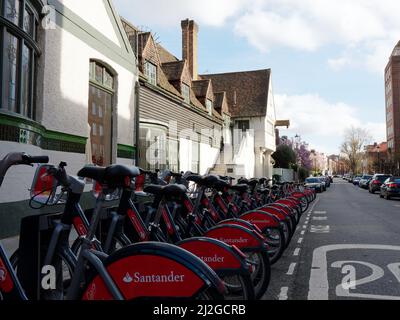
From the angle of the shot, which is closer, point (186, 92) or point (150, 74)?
point (150, 74)

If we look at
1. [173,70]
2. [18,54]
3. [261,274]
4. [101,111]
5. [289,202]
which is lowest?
[261,274]

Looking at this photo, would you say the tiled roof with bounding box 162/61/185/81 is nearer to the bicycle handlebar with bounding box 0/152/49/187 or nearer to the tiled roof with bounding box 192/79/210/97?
the tiled roof with bounding box 192/79/210/97

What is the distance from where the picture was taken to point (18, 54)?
7664 millimetres

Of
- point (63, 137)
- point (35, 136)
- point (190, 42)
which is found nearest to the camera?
point (35, 136)

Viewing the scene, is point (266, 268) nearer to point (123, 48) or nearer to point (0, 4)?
point (0, 4)

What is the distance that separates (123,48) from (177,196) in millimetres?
10683

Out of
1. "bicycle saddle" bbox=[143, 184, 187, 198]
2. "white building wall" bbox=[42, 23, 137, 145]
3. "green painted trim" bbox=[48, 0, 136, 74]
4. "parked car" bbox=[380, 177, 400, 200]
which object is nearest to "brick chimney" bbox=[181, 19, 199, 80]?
"green painted trim" bbox=[48, 0, 136, 74]

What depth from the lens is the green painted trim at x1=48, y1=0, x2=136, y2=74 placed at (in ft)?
31.7

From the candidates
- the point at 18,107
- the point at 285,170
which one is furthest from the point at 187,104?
the point at 285,170

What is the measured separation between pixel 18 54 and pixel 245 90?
3105 cm

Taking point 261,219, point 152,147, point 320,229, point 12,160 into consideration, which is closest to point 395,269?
point 261,219

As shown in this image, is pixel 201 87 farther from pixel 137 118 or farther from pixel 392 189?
pixel 392 189

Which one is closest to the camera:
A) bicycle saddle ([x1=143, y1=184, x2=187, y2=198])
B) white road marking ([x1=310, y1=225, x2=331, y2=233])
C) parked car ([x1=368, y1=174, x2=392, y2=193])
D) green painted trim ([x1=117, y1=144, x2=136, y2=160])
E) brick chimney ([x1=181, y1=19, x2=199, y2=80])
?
bicycle saddle ([x1=143, y1=184, x2=187, y2=198])

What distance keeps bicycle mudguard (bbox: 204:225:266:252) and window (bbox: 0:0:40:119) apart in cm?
492
